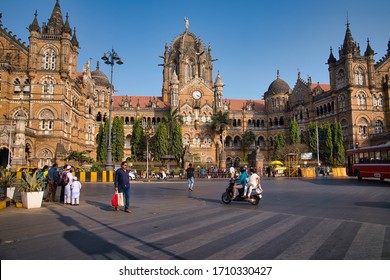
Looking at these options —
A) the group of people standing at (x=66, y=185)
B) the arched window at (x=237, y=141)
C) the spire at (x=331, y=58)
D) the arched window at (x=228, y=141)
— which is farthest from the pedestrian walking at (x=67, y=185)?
the arched window at (x=237, y=141)

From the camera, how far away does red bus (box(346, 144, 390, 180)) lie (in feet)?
72.0

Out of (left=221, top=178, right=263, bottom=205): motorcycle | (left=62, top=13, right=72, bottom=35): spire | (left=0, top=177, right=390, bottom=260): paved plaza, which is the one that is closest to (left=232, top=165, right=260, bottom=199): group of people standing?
(left=221, top=178, right=263, bottom=205): motorcycle

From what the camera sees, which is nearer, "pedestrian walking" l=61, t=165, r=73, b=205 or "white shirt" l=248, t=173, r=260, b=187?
"white shirt" l=248, t=173, r=260, b=187

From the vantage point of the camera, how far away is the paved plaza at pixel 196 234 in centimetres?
490

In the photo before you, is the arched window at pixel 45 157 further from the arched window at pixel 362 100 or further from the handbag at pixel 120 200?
the arched window at pixel 362 100

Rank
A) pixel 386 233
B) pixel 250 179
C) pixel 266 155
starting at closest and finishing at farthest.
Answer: pixel 386 233 → pixel 250 179 → pixel 266 155

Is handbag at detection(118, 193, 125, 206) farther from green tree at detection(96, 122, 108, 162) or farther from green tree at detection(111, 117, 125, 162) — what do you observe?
green tree at detection(111, 117, 125, 162)

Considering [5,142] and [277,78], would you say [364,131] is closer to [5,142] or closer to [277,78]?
[277,78]

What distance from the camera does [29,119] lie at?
40.2 meters

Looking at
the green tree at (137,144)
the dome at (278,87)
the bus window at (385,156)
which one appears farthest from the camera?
the dome at (278,87)

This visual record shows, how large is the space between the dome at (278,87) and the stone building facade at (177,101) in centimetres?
24

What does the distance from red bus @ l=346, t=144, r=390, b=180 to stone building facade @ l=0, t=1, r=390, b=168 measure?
66.3 feet

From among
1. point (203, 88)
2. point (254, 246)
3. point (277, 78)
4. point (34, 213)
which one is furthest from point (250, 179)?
point (277, 78)

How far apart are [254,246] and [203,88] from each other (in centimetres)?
5772
